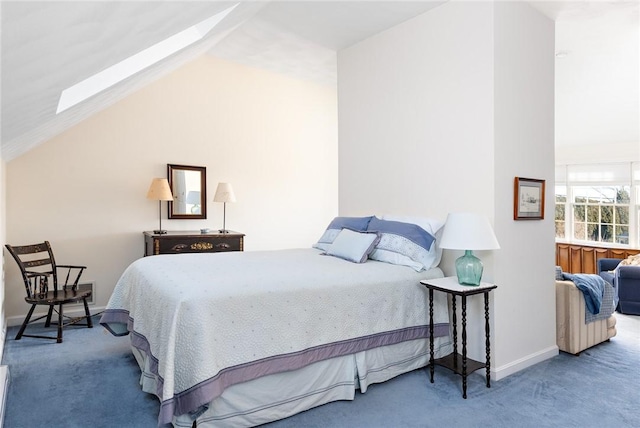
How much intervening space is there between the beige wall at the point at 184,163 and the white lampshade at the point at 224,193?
10.1 inches

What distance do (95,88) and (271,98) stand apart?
3.33 meters

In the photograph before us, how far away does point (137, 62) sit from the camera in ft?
7.95

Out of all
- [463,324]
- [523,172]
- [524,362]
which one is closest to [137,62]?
[463,324]

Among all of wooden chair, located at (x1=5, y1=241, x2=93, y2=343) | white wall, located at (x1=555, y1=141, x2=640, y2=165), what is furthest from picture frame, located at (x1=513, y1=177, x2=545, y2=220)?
white wall, located at (x1=555, y1=141, x2=640, y2=165)

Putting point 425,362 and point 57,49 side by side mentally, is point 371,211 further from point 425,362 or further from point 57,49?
point 57,49

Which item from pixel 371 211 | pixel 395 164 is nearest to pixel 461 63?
pixel 395 164

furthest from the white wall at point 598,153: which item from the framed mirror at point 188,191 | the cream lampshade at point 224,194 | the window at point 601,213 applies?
the framed mirror at point 188,191

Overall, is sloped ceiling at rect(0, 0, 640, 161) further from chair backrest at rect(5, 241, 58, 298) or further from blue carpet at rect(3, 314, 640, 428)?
blue carpet at rect(3, 314, 640, 428)

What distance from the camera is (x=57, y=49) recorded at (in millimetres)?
1095

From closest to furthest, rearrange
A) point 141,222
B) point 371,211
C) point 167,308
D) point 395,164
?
1. point 167,308
2. point 395,164
3. point 371,211
4. point 141,222

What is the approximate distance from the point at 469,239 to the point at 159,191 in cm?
327

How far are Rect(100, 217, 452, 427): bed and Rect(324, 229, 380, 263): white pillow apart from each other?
0.22ft

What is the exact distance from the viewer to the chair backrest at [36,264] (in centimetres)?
342

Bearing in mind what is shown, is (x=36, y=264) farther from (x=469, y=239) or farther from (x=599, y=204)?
(x=599, y=204)
